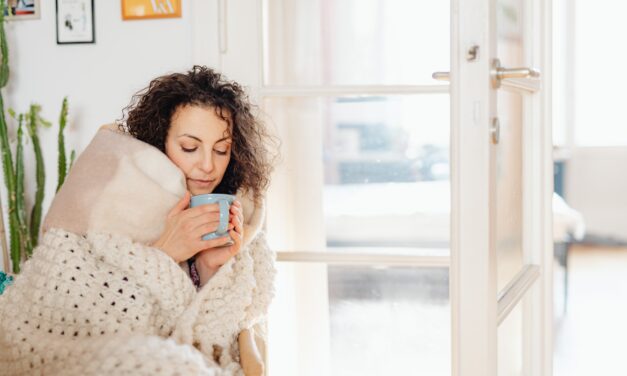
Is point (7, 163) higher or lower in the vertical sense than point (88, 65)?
lower

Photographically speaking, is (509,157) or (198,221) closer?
(198,221)

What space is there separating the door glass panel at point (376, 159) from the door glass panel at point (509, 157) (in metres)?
0.26

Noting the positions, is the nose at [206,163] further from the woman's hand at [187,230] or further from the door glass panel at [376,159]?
the door glass panel at [376,159]

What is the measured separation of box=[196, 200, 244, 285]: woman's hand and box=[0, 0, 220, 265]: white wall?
2.33 ft

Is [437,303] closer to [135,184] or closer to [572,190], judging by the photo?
[135,184]

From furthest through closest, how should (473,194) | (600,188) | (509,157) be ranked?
(600,188), (509,157), (473,194)

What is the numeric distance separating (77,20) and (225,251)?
3.41ft

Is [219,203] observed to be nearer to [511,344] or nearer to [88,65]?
[511,344]

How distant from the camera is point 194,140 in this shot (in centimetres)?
159

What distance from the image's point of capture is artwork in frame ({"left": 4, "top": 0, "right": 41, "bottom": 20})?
227 centimetres

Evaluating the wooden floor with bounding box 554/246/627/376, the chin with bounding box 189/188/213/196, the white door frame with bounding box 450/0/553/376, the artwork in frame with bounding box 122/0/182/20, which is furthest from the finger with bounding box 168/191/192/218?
the wooden floor with bounding box 554/246/627/376

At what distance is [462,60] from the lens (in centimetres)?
131

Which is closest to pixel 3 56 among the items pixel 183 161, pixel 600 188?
pixel 183 161

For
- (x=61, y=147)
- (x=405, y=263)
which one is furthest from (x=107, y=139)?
(x=405, y=263)
